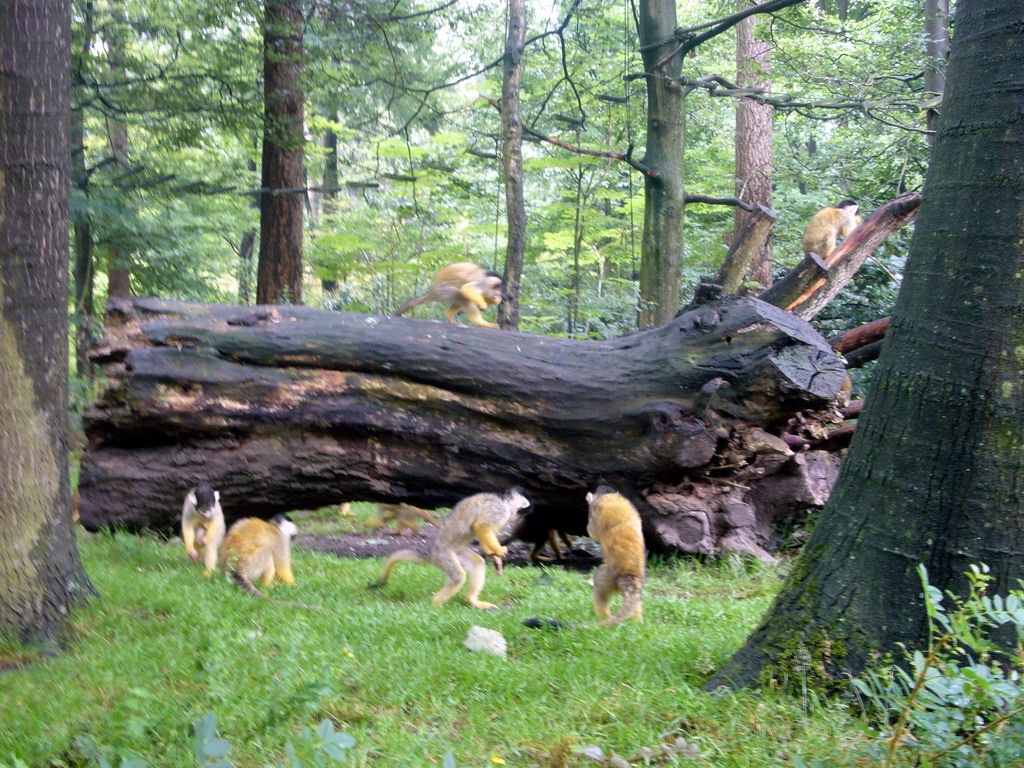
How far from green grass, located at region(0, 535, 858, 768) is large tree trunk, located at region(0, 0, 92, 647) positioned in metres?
0.37

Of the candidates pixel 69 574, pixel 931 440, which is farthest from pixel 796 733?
pixel 69 574

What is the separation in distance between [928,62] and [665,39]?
4300mm

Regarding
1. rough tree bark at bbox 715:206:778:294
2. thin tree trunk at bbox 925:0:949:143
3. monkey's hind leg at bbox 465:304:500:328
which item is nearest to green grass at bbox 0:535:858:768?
monkey's hind leg at bbox 465:304:500:328

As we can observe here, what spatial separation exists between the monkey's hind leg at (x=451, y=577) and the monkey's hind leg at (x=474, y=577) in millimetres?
59

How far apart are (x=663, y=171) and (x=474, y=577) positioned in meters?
8.04

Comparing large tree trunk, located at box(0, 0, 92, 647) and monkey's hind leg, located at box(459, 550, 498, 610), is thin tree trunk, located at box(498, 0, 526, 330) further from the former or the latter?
large tree trunk, located at box(0, 0, 92, 647)

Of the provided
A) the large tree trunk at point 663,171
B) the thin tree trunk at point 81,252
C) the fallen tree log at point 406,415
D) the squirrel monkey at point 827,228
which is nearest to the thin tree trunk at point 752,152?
the squirrel monkey at point 827,228

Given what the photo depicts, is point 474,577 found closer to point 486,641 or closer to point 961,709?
point 486,641

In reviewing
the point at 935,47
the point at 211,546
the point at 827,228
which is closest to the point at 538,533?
the point at 211,546

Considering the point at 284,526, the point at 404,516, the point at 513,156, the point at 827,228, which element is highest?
the point at 513,156

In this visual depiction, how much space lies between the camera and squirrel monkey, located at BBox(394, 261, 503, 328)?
10234mm

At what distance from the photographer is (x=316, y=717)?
165 inches

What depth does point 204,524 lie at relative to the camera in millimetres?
7348

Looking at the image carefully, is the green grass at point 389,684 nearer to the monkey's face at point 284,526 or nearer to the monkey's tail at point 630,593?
the monkey's tail at point 630,593
